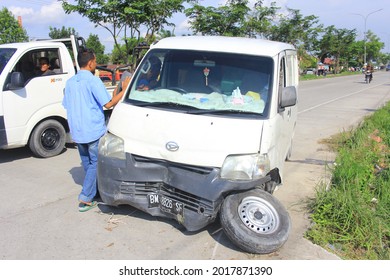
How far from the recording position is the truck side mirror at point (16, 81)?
6.01 metres

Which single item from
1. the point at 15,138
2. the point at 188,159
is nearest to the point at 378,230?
the point at 188,159

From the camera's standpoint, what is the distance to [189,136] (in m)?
3.51

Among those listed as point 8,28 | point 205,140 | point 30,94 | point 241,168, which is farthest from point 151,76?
point 8,28

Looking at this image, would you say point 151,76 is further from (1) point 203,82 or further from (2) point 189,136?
(2) point 189,136

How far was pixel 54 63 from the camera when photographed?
696 centimetres

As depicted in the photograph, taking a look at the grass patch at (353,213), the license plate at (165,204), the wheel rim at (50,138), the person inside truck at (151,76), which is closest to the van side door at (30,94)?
the wheel rim at (50,138)

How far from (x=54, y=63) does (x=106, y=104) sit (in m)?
3.38

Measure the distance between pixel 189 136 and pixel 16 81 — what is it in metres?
3.86

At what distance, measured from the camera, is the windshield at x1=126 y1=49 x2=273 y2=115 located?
3828 millimetres

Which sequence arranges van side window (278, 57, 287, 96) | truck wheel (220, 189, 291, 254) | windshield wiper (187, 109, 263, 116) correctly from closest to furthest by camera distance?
1. truck wheel (220, 189, 291, 254)
2. windshield wiper (187, 109, 263, 116)
3. van side window (278, 57, 287, 96)

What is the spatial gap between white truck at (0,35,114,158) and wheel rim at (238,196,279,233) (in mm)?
4393

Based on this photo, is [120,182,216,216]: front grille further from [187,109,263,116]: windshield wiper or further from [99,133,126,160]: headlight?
[187,109,263,116]: windshield wiper

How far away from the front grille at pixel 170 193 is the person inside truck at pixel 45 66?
156 inches

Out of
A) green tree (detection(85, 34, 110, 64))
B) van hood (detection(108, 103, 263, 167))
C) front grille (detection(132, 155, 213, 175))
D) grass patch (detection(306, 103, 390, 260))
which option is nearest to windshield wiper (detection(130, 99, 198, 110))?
van hood (detection(108, 103, 263, 167))
